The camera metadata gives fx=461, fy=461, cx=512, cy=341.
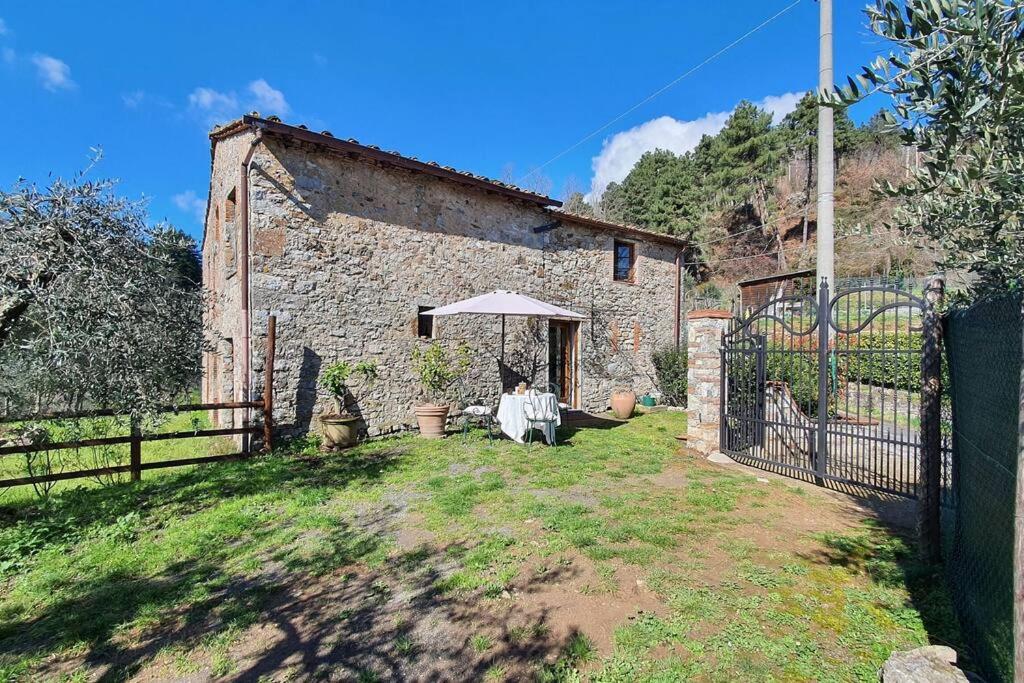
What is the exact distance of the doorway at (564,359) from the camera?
10.9 m

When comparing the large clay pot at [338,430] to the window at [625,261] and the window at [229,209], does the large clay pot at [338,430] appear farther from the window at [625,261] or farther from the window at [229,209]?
the window at [625,261]

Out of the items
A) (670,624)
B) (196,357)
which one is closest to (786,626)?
(670,624)

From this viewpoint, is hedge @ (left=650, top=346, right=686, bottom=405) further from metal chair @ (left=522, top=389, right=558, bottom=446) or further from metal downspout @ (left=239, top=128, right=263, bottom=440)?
metal downspout @ (left=239, top=128, right=263, bottom=440)

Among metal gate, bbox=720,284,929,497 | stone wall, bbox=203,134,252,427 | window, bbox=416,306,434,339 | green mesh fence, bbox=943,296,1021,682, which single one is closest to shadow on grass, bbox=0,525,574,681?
green mesh fence, bbox=943,296,1021,682

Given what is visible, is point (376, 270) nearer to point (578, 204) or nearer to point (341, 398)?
point (341, 398)

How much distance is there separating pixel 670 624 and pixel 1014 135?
276cm

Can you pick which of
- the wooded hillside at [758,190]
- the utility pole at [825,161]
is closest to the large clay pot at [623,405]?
the utility pole at [825,161]

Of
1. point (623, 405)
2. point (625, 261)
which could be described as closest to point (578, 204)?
point (625, 261)

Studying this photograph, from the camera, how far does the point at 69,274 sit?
379 cm

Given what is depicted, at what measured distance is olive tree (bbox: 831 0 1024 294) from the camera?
5.02ft

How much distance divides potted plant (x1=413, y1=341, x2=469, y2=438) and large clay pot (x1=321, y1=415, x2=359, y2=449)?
1242mm

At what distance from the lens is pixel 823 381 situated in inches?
205

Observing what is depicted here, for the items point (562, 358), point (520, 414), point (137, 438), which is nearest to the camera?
point (137, 438)

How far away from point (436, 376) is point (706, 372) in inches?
179
